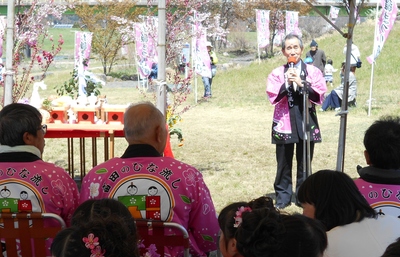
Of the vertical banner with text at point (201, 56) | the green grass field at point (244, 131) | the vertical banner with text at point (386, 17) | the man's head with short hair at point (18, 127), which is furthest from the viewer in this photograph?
the vertical banner with text at point (201, 56)

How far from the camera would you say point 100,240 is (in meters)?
1.77

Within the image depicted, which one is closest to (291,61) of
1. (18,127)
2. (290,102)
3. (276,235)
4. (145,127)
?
(290,102)

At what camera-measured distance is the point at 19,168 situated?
2.93m

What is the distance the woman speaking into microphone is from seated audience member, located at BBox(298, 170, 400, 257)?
2669mm

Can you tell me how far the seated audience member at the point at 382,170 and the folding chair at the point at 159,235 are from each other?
0.85m

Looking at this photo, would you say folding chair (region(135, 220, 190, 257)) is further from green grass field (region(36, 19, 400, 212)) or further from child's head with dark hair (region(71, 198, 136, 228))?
green grass field (region(36, 19, 400, 212))

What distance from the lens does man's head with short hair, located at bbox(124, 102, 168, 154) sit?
3.05 meters

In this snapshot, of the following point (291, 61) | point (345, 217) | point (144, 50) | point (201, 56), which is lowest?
point (201, 56)

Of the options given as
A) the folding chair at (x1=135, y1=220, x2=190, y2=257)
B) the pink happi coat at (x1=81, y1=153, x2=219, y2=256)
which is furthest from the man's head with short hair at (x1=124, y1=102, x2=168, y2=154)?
the folding chair at (x1=135, y1=220, x2=190, y2=257)

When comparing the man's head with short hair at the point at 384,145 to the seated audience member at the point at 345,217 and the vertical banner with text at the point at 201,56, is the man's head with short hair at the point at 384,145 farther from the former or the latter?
the vertical banner with text at the point at 201,56

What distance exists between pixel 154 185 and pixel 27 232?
1.87 feet

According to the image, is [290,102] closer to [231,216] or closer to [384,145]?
[384,145]

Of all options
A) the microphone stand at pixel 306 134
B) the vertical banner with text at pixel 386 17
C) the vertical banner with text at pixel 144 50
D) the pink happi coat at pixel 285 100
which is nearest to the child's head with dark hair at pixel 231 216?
the microphone stand at pixel 306 134

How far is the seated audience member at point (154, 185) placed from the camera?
2855 mm
